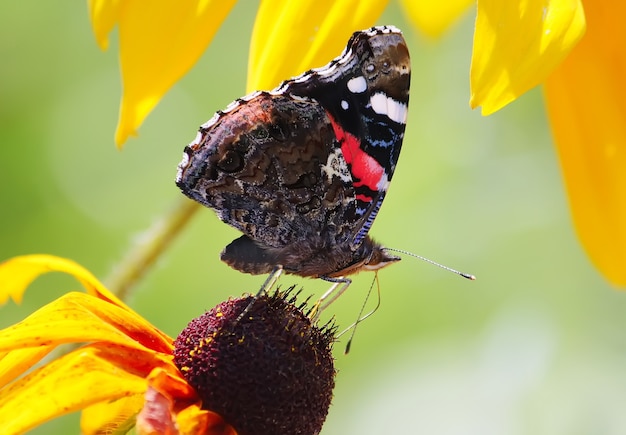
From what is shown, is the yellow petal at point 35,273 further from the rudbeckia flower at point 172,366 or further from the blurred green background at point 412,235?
the blurred green background at point 412,235

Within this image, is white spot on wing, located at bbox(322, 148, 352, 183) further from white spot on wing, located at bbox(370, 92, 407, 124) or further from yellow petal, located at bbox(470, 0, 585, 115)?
yellow petal, located at bbox(470, 0, 585, 115)

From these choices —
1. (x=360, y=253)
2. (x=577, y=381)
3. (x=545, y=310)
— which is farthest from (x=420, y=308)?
(x=360, y=253)

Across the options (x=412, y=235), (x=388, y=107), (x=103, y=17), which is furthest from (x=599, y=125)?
(x=412, y=235)

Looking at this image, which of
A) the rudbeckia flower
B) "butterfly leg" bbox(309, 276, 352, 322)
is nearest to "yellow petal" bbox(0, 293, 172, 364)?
the rudbeckia flower

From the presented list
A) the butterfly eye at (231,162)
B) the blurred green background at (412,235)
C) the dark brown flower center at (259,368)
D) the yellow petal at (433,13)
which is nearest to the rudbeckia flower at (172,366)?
the dark brown flower center at (259,368)

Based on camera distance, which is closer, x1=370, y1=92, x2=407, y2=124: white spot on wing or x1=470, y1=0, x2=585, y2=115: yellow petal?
x1=470, y1=0, x2=585, y2=115: yellow petal

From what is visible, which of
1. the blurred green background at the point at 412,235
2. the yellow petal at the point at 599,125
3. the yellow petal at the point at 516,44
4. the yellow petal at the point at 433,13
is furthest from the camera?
the blurred green background at the point at 412,235

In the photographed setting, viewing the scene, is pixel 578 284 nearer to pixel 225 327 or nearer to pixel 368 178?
pixel 368 178
